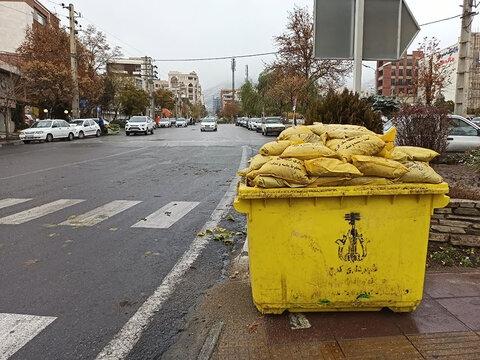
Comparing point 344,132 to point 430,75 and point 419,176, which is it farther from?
point 430,75

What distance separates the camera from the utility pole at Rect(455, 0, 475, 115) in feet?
61.1

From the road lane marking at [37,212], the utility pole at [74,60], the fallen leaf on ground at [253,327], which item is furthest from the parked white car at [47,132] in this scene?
the fallen leaf on ground at [253,327]

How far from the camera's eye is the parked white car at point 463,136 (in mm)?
12898

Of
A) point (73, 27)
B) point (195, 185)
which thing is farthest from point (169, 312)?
point (73, 27)

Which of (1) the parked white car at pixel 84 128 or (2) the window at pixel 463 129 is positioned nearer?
(2) the window at pixel 463 129

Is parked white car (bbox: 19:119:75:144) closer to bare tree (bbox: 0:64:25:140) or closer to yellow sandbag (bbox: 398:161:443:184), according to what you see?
bare tree (bbox: 0:64:25:140)

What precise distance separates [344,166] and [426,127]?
662cm

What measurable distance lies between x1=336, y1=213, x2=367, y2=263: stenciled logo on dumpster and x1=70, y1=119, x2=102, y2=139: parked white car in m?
34.2

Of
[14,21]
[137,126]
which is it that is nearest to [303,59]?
[137,126]

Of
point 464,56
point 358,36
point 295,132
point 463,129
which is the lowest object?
point 463,129

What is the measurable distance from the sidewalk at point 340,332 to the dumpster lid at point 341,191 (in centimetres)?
102

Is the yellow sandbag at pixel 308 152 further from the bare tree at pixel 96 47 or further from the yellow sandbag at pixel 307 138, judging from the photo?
the bare tree at pixel 96 47

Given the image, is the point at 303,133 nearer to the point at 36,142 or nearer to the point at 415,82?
the point at 415,82

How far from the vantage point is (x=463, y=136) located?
13234 millimetres
